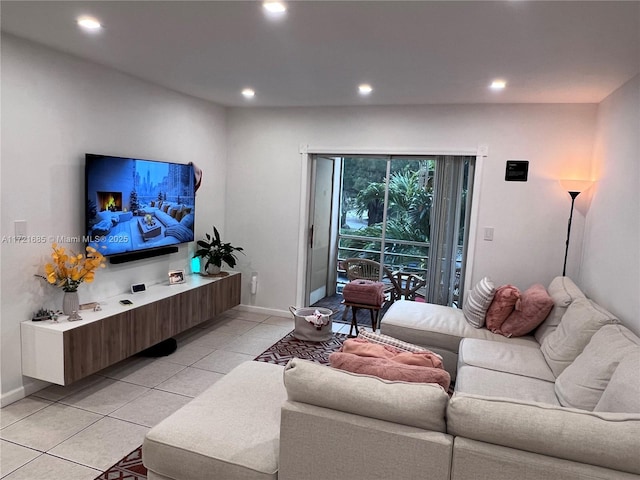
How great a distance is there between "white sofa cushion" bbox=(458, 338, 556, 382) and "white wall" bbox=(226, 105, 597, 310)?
137cm

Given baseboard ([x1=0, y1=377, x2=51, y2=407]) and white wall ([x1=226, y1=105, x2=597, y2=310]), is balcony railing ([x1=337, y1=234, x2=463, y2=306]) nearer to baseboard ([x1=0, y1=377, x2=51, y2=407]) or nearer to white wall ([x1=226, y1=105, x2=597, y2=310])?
white wall ([x1=226, y1=105, x2=597, y2=310])

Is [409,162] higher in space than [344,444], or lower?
higher

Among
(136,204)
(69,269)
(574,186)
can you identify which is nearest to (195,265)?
(136,204)

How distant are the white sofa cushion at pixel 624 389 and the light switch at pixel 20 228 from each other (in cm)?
372

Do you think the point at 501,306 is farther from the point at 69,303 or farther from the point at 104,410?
the point at 69,303

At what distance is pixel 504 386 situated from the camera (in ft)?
8.75

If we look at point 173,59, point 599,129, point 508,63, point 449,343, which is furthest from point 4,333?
point 599,129

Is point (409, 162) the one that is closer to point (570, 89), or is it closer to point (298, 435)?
point (570, 89)

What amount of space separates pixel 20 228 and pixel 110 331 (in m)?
0.99

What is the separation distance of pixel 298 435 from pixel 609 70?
3226 millimetres

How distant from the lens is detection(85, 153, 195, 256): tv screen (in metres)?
3.60

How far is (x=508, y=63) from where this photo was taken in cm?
307

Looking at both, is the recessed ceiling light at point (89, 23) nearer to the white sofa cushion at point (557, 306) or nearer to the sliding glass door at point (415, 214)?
the sliding glass door at point (415, 214)

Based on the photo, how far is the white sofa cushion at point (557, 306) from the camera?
11.0 feet
